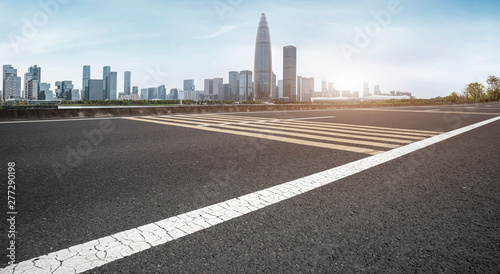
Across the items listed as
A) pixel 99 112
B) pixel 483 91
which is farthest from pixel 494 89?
pixel 99 112

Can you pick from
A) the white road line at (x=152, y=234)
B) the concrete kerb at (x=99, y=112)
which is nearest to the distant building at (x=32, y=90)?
the concrete kerb at (x=99, y=112)

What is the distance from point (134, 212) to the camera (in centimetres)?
268

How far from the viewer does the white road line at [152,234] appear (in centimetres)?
183

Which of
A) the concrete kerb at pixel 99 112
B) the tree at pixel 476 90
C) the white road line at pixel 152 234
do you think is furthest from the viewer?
the tree at pixel 476 90

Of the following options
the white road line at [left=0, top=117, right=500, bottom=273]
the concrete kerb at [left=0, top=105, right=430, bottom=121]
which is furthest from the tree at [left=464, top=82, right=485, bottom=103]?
the white road line at [left=0, top=117, right=500, bottom=273]

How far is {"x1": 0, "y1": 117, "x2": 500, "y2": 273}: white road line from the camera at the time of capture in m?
1.83

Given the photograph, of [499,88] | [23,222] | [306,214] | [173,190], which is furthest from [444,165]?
[499,88]

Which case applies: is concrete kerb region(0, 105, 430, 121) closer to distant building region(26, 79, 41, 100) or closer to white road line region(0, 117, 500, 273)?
white road line region(0, 117, 500, 273)

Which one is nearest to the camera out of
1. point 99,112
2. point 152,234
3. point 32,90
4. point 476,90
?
point 152,234

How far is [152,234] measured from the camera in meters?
2.24

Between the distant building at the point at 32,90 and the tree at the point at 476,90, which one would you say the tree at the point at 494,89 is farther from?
the distant building at the point at 32,90

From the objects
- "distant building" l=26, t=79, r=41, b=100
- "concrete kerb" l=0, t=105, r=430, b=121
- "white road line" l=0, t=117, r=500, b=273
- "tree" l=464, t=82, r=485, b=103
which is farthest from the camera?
"tree" l=464, t=82, r=485, b=103

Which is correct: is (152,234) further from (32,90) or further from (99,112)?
(32,90)

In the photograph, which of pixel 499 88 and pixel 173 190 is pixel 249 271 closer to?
pixel 173 190
